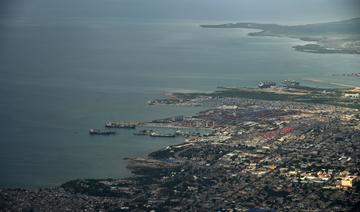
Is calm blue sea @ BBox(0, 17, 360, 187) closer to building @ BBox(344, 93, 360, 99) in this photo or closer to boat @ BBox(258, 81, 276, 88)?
boat @ BBox(258, 81, 276, 88)

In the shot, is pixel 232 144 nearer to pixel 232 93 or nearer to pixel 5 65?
pixel 232 93

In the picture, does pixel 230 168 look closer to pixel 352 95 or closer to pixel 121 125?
pixel 121 125

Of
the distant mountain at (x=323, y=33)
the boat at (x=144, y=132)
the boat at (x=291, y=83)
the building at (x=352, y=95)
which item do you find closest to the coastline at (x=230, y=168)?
the boat at (x=144, y=132)

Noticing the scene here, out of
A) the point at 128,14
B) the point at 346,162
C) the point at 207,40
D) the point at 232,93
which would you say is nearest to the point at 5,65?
the point at 232,93

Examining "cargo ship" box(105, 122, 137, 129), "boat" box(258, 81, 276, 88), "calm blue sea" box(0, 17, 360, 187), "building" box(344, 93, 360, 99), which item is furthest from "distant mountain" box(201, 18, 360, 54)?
"cargo ship" box(105, 122, 137, 129)

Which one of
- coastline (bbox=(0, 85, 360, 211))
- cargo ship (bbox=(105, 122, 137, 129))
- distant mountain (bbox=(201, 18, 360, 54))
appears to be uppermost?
distant mountain (bbox=(201, 18, 360, 54))

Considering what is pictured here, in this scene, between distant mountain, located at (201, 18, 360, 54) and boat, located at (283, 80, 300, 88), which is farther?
distant mountain, located at (201, 18, 360, 54)
